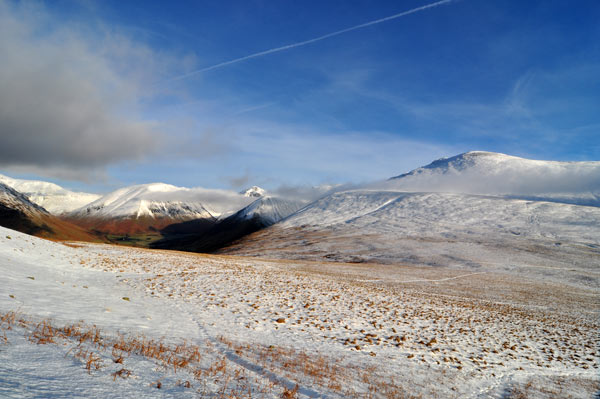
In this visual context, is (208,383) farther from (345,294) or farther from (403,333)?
(345,294)

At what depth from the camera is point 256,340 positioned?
44.4ft

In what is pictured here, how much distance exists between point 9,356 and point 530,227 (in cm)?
13805

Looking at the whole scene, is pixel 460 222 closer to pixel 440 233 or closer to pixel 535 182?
pixel 440 233

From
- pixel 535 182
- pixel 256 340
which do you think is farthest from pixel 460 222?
pixel 256 340

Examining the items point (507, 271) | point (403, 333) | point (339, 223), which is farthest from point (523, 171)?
point (403, 333)

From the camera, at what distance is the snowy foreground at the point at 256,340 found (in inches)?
261

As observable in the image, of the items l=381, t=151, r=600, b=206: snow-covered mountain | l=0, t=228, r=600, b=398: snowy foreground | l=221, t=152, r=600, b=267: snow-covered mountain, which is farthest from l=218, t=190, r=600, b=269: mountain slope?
l=0, t=228, r=600, b=398: snowy foreground

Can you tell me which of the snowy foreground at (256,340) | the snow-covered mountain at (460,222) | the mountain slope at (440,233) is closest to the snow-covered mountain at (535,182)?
the snow-covered mountain at (460,222)

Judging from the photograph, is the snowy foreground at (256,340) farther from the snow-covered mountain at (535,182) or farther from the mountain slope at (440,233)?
the snow-covered mountain at (535,182)

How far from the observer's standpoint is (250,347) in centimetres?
1227

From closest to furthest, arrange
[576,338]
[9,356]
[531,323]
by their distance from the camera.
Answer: [9,356], [576,338], [531,323]

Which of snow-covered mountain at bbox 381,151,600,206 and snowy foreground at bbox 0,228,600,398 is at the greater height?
snow-covered mountain at bbox 381,151,600,206

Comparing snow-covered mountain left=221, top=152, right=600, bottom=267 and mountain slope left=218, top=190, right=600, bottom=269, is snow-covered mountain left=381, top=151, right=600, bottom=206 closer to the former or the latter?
snow-covered mountain left=221, top=152, right=600, bottom=267

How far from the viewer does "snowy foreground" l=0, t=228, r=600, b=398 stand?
6625 millimetres
